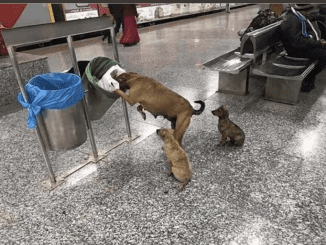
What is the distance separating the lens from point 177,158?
210 centimetres

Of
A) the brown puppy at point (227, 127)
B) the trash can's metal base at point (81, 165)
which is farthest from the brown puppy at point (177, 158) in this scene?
the trash can's metal base at point (81, 165)

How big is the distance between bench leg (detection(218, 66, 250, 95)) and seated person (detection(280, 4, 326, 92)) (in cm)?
81

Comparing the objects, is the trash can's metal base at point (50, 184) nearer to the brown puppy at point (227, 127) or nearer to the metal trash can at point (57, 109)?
the metal trash can at point (57, 109)

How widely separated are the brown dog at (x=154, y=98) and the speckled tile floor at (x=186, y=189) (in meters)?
0.52

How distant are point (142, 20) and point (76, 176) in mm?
10259

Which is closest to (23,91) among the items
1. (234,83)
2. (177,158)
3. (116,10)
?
(177,158)

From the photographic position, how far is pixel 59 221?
1.96m

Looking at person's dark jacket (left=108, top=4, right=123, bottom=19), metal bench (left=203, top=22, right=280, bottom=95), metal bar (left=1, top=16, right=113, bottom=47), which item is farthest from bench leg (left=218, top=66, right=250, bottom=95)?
person's dark jacket (left=108, top=4, right=123, bottom=19)

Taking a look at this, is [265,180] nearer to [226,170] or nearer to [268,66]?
[226,170]

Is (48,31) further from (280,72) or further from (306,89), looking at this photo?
(306,89)

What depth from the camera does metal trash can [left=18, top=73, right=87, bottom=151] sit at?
1.95m

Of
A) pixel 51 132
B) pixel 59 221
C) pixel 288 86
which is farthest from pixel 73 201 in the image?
pixel 288 86

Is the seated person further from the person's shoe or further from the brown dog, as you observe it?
the brown dog

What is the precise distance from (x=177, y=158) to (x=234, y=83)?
8.00ft
